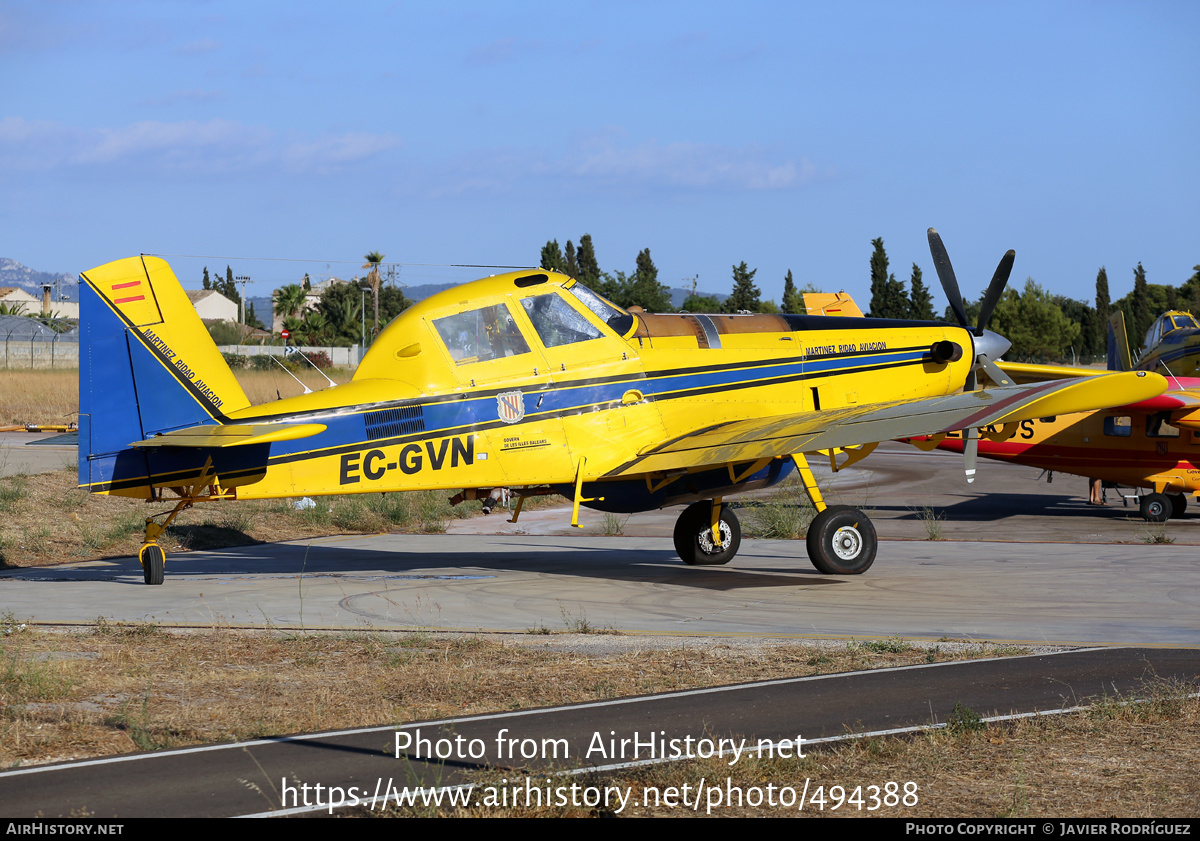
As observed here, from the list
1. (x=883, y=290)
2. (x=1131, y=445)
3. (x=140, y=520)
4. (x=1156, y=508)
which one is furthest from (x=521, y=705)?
(x=883, y=290)

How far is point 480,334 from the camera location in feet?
40.8

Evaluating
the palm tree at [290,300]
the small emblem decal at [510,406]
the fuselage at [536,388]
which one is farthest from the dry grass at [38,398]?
the palm tree at [290,300]

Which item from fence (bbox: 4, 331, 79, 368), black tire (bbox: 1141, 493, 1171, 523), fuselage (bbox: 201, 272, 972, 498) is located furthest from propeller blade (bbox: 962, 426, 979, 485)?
fence (bbox: 4, 331, 79, 368)

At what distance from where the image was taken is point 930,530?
18266mm

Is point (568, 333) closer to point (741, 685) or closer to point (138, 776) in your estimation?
point (741, 685)

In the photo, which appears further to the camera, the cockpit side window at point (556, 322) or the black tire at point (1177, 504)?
the black tire at point (1177, 504)

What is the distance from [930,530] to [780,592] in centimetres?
672

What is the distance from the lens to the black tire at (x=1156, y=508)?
21.4 m

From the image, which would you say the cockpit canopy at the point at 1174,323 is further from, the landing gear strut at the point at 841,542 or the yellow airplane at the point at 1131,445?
the landing gear strut at the point at 841,542

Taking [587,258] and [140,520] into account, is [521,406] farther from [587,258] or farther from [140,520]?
[587,258]

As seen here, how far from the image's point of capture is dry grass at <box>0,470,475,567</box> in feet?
53.7

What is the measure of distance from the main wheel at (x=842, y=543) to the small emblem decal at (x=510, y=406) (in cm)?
374

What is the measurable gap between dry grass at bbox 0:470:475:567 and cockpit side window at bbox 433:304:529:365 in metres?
7.19
